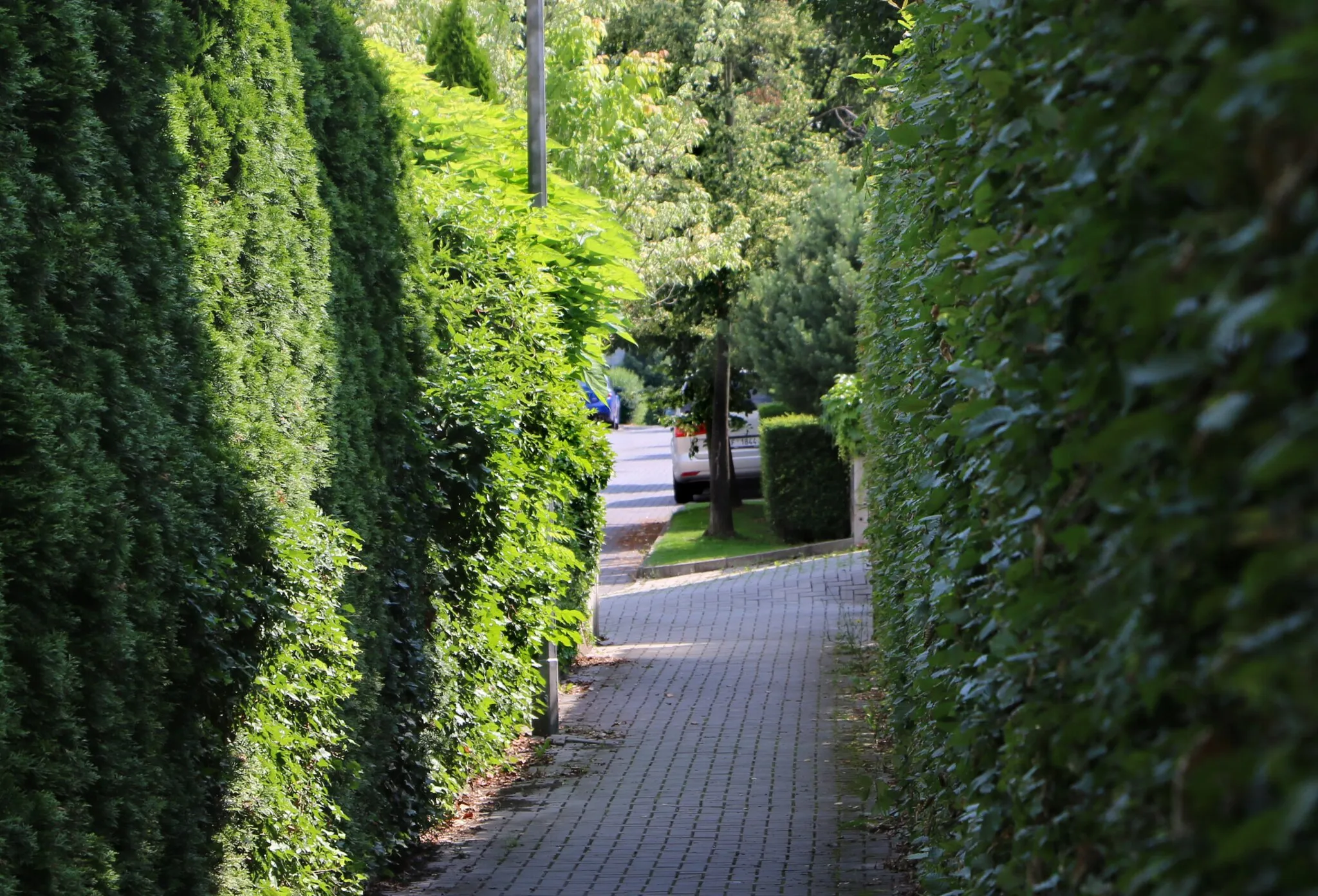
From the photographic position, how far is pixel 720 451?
25.5m

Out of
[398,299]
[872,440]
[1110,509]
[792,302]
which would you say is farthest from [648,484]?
[1110,509]

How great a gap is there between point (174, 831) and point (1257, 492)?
12.5 feet

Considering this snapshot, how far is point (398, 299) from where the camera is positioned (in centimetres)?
704

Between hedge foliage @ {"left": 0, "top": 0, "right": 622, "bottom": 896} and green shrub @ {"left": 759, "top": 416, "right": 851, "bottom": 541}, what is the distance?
15.4 meters

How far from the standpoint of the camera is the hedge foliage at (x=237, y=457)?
3576 mm

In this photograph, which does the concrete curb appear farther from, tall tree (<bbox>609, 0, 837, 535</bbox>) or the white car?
the white car

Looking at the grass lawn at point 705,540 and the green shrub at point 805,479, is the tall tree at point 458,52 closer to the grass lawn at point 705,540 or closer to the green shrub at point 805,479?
the grass lawn at point 705,540

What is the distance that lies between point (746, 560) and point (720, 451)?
3.69m

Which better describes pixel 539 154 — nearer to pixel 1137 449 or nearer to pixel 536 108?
pixel 536 108

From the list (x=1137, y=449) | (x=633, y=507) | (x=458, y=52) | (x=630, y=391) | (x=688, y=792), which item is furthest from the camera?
(x=630, y=391)

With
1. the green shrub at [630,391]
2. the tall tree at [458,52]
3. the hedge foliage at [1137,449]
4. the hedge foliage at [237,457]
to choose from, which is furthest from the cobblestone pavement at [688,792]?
the green shrub at [630,391]

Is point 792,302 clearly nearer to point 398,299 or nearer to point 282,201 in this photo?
point 398,299

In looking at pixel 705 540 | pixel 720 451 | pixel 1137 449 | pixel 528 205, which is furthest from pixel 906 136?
pixel 720 451

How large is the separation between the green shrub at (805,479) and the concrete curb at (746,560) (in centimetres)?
65
